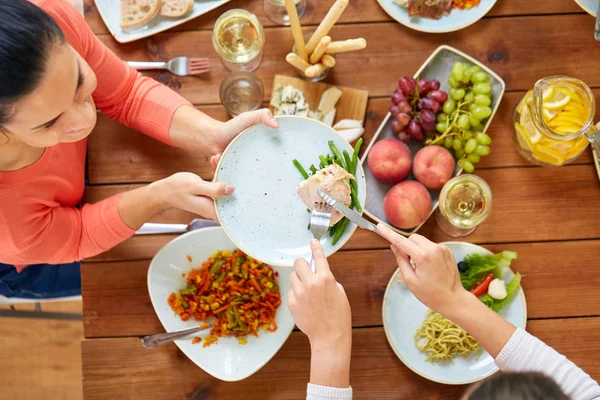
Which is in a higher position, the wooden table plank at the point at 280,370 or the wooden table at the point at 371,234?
the wooden table at the point at 371,234

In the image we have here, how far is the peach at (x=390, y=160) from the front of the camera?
4.73ft

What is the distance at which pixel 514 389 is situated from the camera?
93 cm

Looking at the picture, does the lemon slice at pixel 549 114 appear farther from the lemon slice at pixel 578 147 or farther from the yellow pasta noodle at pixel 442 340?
the yellow pasta noodle at pixel 442 340

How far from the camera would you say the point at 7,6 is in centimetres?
90

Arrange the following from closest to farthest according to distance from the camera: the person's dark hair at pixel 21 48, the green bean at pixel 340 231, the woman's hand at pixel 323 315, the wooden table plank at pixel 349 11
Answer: the person's dark hair at pixel 21 48
the woman's hand at pixel 323 315
the green bean at pixel 340 231
the wooden table plank at pixel 349 11

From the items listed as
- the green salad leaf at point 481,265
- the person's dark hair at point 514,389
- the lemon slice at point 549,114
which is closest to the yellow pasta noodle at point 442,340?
the green salad leaf at point 481,265

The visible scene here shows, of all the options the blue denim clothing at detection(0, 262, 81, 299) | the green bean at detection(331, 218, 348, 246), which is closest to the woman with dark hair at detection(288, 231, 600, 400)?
the green bean at detection(331, 218, 348, 246)

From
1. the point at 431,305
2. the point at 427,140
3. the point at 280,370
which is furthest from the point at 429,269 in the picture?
the point at 280,370

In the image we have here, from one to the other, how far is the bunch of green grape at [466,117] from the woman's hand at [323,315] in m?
0.54

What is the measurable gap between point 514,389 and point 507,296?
567 mm

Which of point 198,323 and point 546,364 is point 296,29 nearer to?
point 198,323

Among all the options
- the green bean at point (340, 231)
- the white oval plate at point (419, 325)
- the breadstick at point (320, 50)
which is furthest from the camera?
the white oval plate at point (419, 325)

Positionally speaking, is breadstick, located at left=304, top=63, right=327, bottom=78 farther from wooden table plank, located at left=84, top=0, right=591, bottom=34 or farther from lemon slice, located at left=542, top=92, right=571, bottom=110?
lemon slice, located at left=542, top=92, right=571, bottom=110

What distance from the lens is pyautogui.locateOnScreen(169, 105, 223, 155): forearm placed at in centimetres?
144
